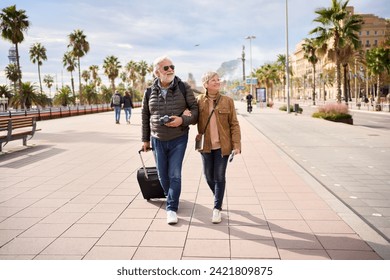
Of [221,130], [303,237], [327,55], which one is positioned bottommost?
[303,237]

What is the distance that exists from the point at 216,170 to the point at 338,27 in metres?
27.3

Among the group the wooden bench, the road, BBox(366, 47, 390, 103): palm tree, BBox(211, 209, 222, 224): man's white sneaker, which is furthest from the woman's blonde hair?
BBox(366, 47, 390, 103): palm tree

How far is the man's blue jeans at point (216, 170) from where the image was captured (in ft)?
13.6

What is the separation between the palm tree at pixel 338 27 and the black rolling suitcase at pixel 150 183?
25.2m

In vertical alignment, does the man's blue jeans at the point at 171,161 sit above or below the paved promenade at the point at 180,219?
above

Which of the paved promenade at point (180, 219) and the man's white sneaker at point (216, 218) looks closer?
the paved promenade at point (180, 219)

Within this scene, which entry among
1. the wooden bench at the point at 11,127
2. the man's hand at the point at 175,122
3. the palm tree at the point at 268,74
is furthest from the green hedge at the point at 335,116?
the palm tree at the point at 268,74

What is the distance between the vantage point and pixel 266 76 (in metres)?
91.2

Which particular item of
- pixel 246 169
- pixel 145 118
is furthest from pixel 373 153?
pixel 145 118

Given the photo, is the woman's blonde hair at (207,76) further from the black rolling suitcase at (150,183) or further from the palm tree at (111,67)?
the palm tree at (111,67)

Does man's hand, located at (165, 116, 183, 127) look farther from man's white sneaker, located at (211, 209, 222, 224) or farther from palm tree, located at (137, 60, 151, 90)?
palm tree, located at (137, 60, 151, 90)
